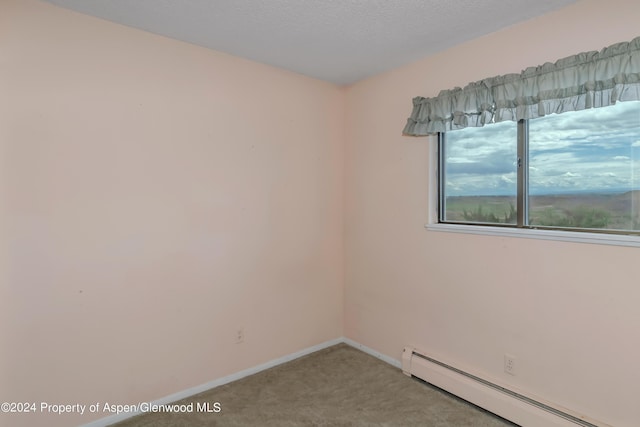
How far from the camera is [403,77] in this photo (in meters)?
2.83

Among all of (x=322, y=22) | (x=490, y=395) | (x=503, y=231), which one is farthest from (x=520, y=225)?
(x=322, y=22)

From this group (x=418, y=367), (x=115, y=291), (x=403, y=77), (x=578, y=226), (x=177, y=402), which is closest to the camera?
(x=578, y=226)

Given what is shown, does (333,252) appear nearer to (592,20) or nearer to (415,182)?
(415,182)

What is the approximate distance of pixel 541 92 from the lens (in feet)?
6.49

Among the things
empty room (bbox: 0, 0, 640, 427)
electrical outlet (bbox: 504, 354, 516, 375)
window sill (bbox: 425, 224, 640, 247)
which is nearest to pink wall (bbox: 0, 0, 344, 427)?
Answer: empty room (bbox: 0, 0, 640, 427)

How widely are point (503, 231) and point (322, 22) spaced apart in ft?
5.82

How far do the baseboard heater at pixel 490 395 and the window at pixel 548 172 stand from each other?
1059 mm

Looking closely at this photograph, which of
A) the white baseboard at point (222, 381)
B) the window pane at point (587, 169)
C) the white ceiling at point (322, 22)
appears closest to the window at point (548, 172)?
the window pane at point (587, 169)

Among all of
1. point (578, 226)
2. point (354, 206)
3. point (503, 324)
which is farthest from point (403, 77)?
point (503, 324)

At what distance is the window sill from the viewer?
1775 millimetres

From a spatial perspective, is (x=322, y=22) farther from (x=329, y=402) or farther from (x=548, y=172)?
(x=329, y=402)

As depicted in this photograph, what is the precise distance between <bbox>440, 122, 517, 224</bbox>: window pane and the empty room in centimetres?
2

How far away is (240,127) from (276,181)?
53 cm

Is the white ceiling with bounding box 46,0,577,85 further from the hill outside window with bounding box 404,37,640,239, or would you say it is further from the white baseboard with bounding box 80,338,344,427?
the white baseboard with bounding box 80,338,344,427
